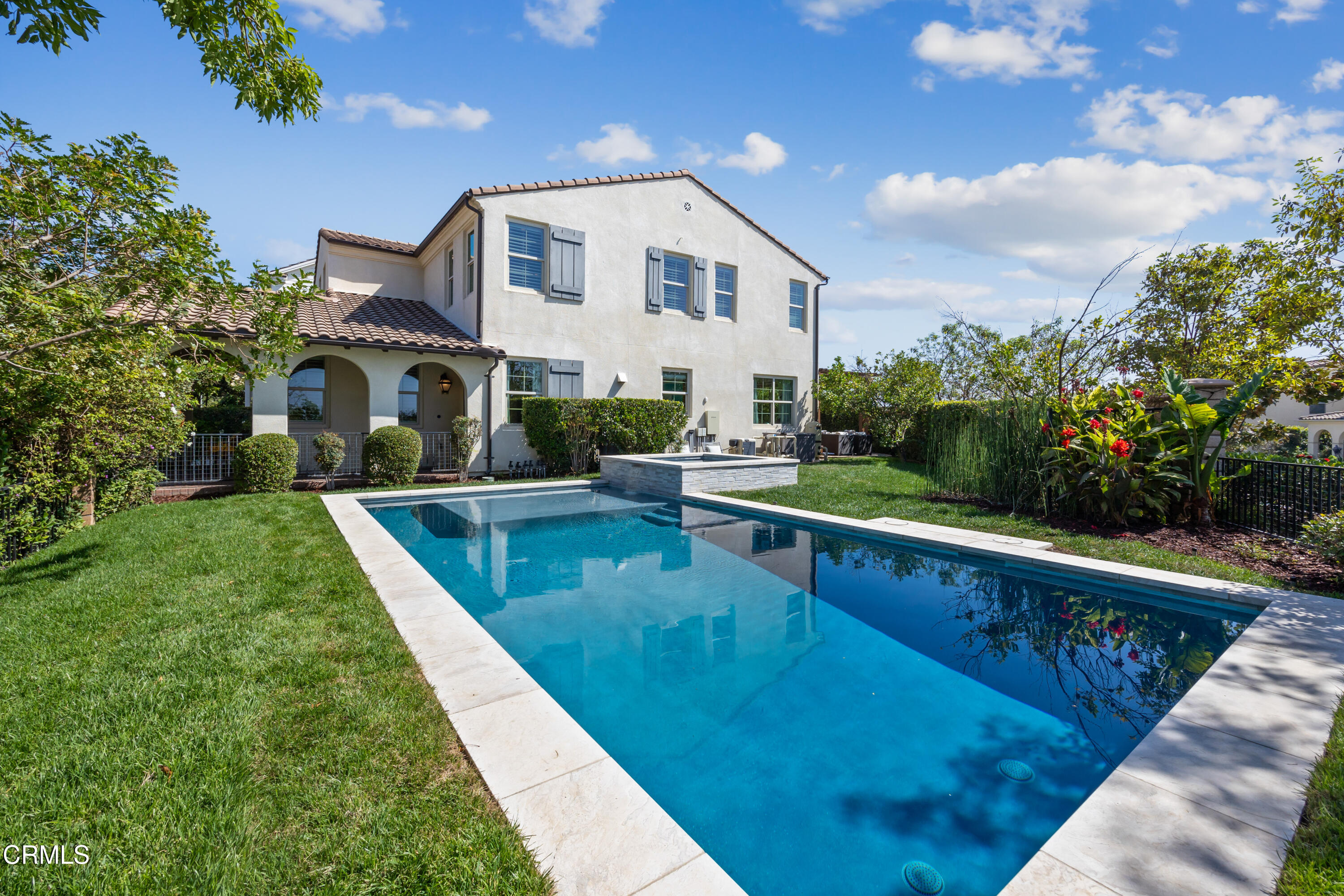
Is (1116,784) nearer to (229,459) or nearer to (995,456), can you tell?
(995,456)

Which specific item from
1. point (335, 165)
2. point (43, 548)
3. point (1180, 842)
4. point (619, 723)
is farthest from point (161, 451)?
point (1180, 842)

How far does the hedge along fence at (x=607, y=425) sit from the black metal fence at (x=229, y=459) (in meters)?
2.02

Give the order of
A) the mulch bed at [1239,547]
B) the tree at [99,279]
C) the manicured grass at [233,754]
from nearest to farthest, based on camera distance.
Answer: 1. the manicured grass at [233,754]
2. the tree at [99,279]
3. the mulch bed at [1239,547]

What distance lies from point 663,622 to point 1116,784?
3.06m

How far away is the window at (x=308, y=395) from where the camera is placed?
15.2 m

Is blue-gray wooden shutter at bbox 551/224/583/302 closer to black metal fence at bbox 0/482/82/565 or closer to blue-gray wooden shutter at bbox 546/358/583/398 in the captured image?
blue-gray wooden shutter at bbox 546/358/583/398

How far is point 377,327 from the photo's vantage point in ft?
41.4

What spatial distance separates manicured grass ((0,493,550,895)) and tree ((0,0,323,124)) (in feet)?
11.7

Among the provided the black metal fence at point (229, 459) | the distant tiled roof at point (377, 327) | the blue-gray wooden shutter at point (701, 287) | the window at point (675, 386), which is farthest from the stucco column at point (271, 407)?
the blue-gray wooden shutter at point (701, 287)

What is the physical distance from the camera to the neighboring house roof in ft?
42.0

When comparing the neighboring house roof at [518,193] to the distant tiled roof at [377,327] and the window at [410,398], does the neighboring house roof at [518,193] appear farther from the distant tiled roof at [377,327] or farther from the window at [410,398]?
the window at [410,398]

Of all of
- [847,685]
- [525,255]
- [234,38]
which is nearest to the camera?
[847,685]

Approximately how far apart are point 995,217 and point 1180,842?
834 inches

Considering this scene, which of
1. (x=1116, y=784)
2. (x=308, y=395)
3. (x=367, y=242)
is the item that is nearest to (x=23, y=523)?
(x=1116, y=784)
